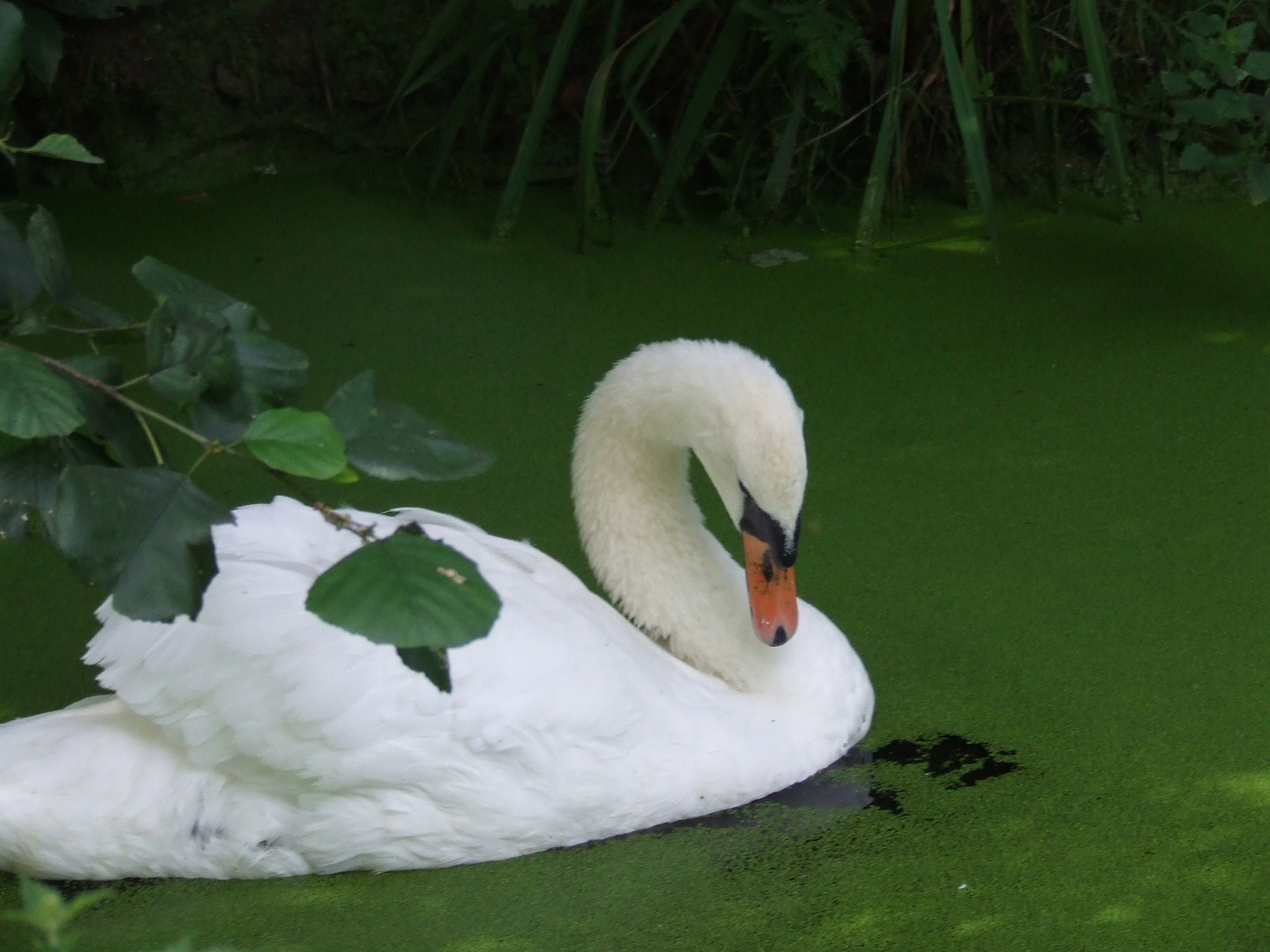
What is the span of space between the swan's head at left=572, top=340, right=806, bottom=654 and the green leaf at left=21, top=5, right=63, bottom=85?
3.60 ft

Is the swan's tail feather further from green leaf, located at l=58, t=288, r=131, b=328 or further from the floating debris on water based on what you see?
the floating debris on water

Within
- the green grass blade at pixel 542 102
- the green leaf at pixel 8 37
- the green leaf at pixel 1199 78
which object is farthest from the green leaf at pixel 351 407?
the green grass blade at pixel 542 102

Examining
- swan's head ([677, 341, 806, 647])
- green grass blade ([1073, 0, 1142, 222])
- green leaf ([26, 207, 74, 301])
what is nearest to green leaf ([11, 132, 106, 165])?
green leaf ([26, 207, 74, 301])

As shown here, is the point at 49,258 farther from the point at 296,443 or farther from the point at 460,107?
the point at 460,107

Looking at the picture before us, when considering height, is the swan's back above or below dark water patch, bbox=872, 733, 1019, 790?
above

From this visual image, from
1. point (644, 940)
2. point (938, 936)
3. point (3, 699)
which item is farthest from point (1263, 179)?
point (3, 699)

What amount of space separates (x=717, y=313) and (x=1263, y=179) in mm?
1224

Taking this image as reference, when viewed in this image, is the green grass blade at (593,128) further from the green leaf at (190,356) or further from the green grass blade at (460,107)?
the green leaf at (190,356)

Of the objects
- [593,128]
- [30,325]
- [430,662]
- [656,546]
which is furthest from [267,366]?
[593,128]

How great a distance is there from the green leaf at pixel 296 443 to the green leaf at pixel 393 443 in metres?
0.04

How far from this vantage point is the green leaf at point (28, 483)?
110 centimetres

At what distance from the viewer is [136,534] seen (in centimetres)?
99

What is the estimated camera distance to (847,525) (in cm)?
267

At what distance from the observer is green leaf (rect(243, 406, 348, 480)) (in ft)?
3.13
